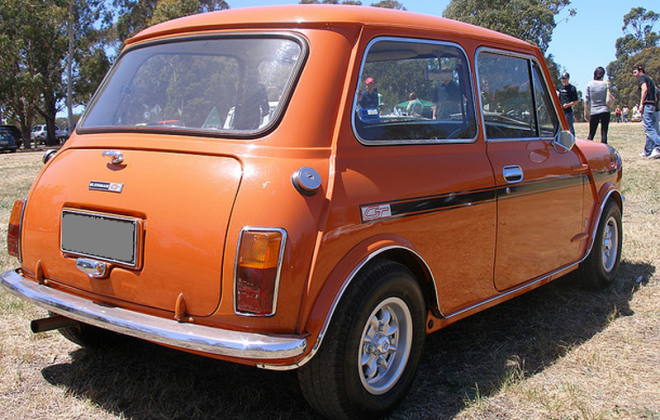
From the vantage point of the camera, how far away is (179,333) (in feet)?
7.80

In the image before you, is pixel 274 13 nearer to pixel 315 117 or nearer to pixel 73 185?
pixel 315 117

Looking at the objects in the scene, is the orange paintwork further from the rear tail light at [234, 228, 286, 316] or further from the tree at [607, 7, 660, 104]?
the tree at [607, 7, 660, 104]

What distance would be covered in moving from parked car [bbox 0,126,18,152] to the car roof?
3193cm

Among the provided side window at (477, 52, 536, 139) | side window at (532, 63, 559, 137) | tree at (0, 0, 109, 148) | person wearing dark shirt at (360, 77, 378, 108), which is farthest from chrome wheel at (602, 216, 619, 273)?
tree at (0, 0, 109, 148)

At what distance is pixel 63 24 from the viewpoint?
134 ft

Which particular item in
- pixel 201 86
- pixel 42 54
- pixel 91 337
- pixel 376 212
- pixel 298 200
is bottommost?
pixel 91 337

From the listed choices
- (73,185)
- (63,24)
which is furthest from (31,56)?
(73,185)

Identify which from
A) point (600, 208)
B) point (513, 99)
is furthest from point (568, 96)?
A: point (513, 99)

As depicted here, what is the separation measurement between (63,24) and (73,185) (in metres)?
43.6

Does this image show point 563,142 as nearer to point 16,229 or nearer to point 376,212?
point 376,212

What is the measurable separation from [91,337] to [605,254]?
13.2 ft

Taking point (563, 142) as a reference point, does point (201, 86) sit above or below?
above

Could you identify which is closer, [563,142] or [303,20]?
[303,20]

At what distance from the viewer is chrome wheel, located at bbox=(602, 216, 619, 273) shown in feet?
16.1
